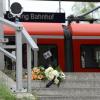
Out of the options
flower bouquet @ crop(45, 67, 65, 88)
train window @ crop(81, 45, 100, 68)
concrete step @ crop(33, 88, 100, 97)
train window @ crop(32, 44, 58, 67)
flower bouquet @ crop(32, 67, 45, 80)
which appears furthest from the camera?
train window @ crop(81, 45, 100, 68)

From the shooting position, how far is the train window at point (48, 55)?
19906mm

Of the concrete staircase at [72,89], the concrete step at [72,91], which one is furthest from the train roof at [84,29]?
the concrete step at [72,91]

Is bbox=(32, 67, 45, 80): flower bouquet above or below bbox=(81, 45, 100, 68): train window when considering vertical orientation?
below

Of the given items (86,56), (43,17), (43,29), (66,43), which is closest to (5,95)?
(43,29)

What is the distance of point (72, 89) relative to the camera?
431 inches

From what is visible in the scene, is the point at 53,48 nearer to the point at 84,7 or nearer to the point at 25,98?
the point at 25,98

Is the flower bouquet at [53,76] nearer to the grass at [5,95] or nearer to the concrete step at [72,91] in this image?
the concrete step at [72,91]

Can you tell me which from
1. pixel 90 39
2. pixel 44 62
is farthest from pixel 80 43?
pixel 44 62

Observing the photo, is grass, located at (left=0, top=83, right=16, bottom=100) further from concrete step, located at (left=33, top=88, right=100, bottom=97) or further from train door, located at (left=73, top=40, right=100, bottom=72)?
train door, located at (left=73, top=40, right=100, bottom=72)

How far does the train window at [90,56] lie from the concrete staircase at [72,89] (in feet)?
26.2

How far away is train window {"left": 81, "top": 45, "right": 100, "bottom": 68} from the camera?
20.5 meters

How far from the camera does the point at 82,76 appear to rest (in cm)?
1259

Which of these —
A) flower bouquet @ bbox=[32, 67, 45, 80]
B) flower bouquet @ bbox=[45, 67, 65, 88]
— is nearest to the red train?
flower bouquet @ bbox=[32, 67, 45, 80]

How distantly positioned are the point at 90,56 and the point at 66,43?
142cm
